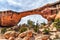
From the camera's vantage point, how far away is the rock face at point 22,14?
7.70m

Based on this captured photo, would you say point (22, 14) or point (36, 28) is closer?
point (36, 28)

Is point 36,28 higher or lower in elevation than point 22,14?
lower

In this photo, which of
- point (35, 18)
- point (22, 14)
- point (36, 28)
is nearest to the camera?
point (36, 28)

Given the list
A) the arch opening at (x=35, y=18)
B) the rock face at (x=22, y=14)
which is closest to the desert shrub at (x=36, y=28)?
the arch opening at (x=35, y=18)

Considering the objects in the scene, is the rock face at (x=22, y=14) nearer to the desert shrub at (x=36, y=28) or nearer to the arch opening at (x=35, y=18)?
the arch opening at (x=35, y=18)

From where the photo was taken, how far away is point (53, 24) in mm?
7273

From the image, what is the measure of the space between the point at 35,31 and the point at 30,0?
50.6 inches

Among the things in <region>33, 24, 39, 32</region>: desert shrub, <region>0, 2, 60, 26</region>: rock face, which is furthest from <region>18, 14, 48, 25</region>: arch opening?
<region>33, 24, 39, 32</region>: desert shrub

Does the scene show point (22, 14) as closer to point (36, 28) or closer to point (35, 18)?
point (35, 18)

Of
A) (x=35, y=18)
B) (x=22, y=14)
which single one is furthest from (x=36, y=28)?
(x=22, y=14)

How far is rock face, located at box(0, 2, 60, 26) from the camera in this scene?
770 centimetres

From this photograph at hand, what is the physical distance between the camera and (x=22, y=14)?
7.96 meters

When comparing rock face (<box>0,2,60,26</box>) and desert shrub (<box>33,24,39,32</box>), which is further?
Result: rock face (<box>0,2,60,26</box>)

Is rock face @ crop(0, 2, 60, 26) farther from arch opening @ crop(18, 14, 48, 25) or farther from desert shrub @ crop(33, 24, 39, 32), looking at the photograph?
desert shrub @ crop(33, 24, 39, 32)
